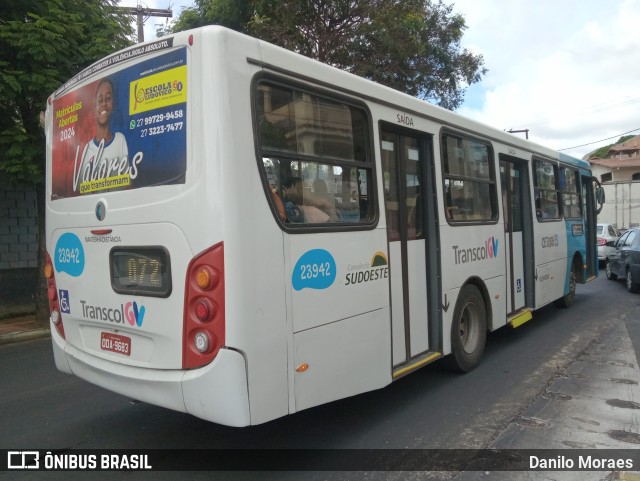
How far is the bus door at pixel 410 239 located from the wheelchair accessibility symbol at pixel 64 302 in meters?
2.65

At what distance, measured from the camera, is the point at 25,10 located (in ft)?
25.9

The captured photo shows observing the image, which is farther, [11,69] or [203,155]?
[11,69]

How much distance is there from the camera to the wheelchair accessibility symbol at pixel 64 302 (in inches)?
159

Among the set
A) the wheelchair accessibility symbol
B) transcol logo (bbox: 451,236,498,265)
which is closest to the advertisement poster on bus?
the wheelchair accessibility symbol

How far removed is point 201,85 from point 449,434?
3.31 meters

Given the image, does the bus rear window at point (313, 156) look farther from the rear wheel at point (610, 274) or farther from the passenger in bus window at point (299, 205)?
the rear wheel at point (610, 274)

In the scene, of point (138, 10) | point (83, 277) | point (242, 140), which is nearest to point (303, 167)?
point (242, 140)

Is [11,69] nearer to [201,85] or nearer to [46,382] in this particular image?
[46,382]

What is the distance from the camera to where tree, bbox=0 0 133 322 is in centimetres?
739

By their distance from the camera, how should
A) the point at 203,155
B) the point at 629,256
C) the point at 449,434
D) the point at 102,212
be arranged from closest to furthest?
the point at 203,155 < the point at 102,212 < the point at 449,434 < the point at 629,256

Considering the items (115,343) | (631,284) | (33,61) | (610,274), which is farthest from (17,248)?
(610,274)

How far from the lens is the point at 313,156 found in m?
3.61

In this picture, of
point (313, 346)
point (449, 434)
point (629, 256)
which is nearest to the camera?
point (313, 346)

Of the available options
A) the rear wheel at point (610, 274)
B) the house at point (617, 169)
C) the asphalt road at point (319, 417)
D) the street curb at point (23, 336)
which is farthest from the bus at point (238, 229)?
the house at point (617, 169)
